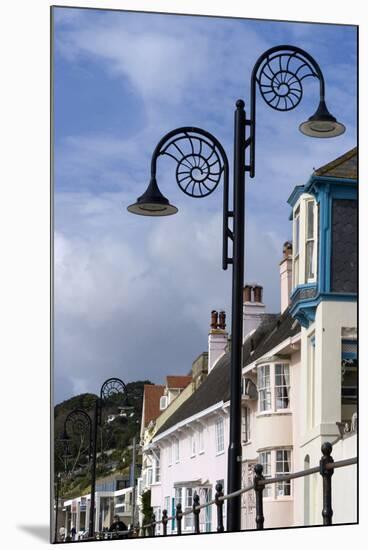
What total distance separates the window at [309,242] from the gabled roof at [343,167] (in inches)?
8.8

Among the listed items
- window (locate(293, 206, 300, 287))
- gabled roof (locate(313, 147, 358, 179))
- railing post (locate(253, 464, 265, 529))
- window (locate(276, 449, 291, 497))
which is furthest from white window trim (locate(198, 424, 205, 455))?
gabled roof (locate(313, 147, 358, 179))

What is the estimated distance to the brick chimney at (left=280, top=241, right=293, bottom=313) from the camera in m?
7.05

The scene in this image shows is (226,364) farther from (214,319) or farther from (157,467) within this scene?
(157,467)

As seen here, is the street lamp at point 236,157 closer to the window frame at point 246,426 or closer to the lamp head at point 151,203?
the lamp head at point 151,203

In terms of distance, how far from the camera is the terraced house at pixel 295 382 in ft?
23.0

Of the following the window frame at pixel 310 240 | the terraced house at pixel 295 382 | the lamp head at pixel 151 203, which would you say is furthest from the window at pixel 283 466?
the lamp head at pixel 151 203

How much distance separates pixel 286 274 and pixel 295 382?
27.4 inches

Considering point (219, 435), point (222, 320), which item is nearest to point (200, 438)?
point (219, 435)

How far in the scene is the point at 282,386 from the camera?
285 inches

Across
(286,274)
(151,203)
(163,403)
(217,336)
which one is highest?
(151,203)

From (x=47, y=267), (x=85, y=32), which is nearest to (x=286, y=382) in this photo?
(x=47, y=267)

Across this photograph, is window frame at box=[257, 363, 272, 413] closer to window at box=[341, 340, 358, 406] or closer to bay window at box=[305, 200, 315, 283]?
window at box=[341, 340, 358, 406]

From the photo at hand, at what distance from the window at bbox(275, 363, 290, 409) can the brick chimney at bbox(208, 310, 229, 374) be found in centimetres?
46

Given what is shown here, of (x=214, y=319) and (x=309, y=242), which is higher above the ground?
(x=309, y=242)
